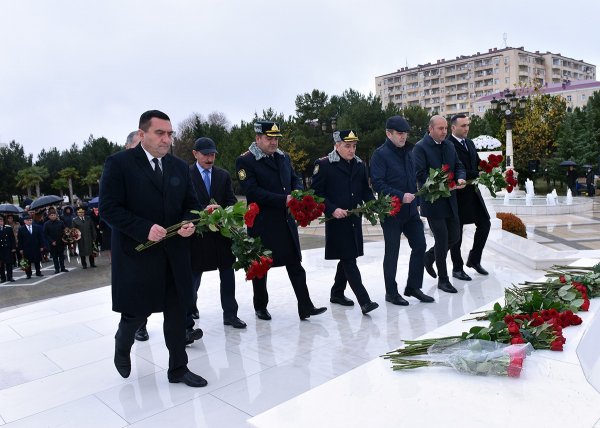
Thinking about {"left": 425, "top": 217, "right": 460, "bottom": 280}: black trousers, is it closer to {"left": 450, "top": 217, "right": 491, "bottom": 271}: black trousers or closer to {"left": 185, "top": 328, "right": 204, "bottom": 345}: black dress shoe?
{"left": 450, "top": 217, "right": 491, "bottom": 271}: black trousers

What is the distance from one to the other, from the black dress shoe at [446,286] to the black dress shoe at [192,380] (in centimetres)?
356

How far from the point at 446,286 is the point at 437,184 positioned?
1.43m

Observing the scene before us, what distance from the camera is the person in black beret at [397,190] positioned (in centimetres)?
556

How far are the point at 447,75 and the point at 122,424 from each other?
100 meters

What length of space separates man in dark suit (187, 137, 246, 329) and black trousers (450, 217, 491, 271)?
303 cm

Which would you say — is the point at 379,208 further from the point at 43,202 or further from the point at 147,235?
the point at 43,202

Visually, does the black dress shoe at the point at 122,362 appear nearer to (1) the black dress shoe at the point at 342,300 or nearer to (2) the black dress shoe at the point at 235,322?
(2) the black dress shoe at the point at 235,322

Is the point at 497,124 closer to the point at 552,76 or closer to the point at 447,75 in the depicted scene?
the point at 447,75

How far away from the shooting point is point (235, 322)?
523 centimetres

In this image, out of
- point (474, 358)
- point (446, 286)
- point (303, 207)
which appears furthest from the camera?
point (446, 286)

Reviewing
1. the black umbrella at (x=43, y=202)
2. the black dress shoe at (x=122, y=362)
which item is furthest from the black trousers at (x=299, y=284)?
the black umbrella at (x=43, y=202)

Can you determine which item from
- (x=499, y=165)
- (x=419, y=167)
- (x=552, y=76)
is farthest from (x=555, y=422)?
(x=552, y=76)

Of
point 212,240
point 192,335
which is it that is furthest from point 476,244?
point 192,335

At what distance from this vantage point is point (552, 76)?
Answer: 96750mm
